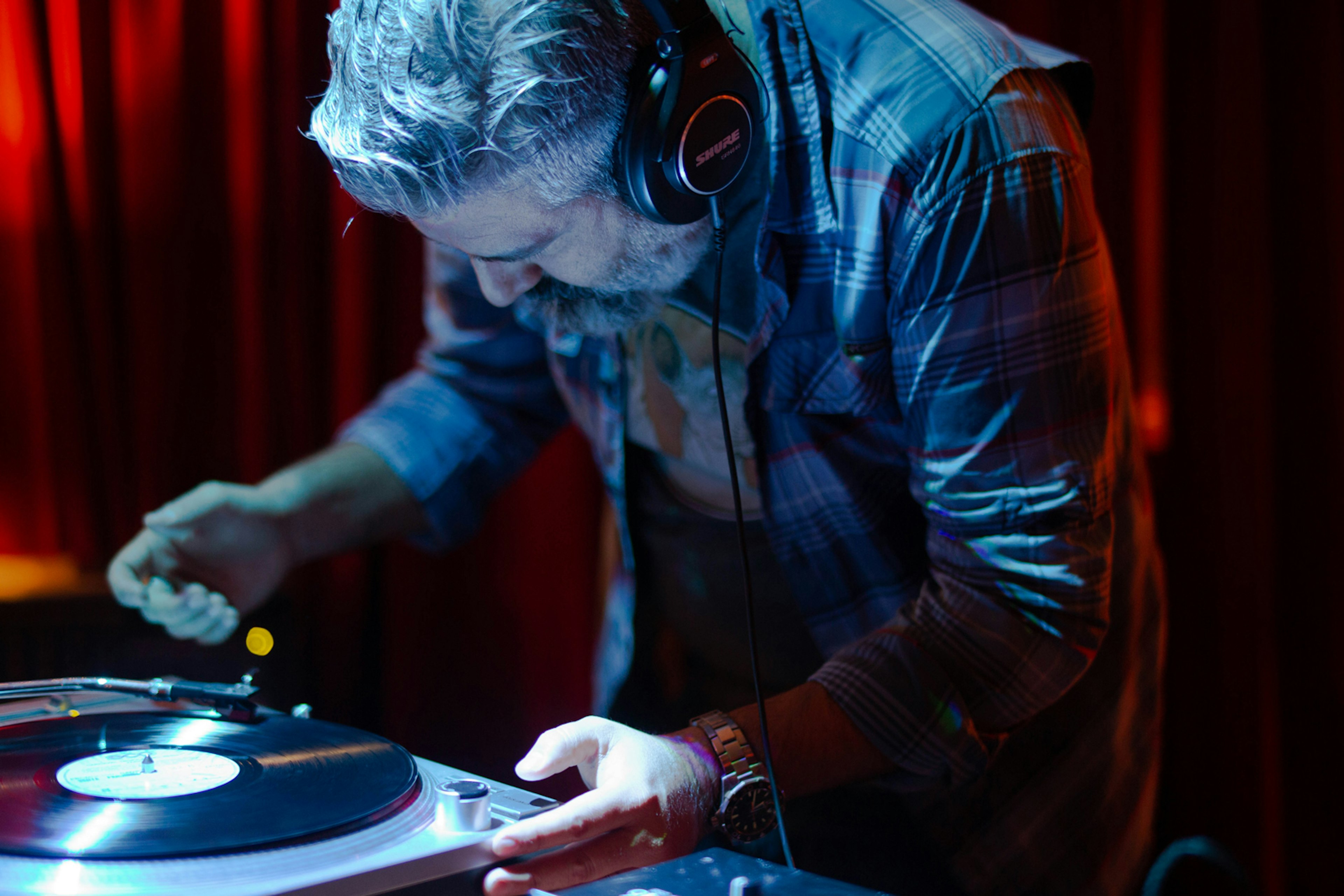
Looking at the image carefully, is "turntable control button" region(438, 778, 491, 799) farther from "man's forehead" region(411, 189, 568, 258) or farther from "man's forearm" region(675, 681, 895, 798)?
"man's forehead" region(411, 189, 568, 258)

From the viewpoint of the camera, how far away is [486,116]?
0.71 metres

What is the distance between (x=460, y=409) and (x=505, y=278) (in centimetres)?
45

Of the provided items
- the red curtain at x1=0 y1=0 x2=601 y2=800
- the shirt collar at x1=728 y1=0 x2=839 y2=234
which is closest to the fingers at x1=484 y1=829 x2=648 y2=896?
the shirt collar at x1=728 y1=0 x2=839 y2=234

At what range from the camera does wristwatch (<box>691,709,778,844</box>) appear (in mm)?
708

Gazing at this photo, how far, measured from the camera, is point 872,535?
0.98 meters

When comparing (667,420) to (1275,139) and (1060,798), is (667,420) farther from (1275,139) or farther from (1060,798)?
(1275,139)

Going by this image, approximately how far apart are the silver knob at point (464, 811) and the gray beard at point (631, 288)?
466 mm

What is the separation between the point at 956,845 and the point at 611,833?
1.65 feet

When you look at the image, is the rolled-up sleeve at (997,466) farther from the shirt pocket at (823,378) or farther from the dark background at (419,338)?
the dark background at (419,338)

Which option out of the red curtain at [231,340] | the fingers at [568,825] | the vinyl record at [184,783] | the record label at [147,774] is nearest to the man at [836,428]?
the fingers at [568,825]

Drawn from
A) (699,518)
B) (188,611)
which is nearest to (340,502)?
(188,611)

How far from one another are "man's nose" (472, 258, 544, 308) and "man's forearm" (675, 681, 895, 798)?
1.32 ft

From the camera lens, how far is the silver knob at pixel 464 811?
23.4 inches

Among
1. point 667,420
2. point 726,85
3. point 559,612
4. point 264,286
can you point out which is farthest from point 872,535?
point 264,286
